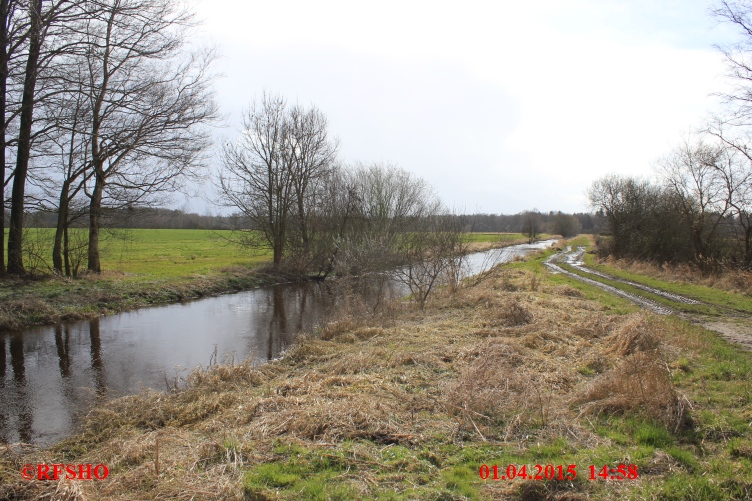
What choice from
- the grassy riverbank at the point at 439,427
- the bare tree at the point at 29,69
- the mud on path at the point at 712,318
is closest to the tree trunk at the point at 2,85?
the bare tree at the point at 29,69

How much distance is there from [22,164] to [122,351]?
976cm

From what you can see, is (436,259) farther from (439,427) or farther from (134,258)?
(134,258)

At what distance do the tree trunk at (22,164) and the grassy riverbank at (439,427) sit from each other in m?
12.5

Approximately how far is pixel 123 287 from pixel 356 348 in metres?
12.4

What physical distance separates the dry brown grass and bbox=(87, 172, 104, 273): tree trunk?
45.3 ft

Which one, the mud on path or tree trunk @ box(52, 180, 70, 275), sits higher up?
tree trunk @ box(52, 180, 70, 275)

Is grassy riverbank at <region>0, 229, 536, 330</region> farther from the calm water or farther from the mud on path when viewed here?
the mud on path

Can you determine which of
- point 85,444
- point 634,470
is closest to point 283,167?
point 85,444

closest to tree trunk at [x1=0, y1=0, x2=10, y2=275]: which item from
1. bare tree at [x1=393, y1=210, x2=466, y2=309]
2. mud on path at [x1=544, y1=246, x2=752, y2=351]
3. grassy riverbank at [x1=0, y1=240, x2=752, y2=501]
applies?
grassy riverbank at [x1=0, y1=240, x2=752, y2=501]

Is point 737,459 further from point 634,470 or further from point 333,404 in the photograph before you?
point 333,404

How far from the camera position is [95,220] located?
1892cm

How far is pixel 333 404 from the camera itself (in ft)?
19.6

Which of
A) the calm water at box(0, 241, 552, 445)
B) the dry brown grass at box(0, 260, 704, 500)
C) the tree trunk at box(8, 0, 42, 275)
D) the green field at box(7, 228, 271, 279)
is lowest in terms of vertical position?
the calm water at box(0, 241, 552, 445)

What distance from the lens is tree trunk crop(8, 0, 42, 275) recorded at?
47.1ft
